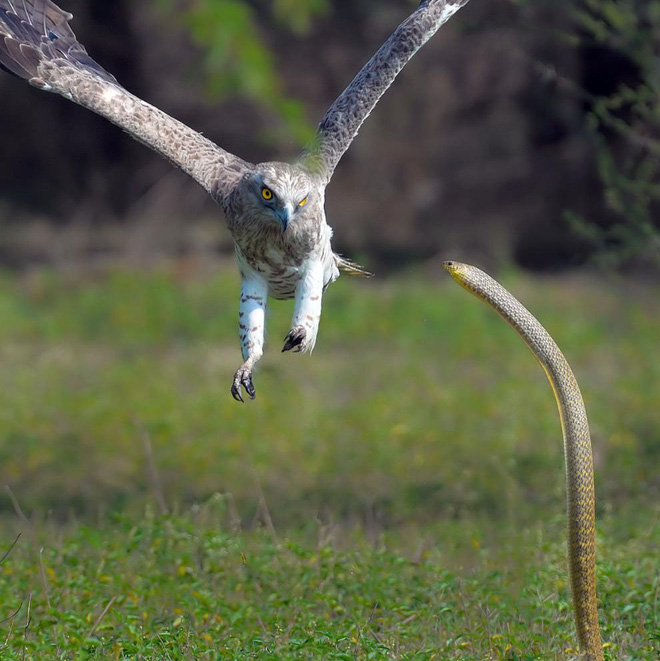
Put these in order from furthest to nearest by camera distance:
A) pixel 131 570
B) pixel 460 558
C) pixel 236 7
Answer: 1. pixel 460 558
2. pixel 131 570
3. pixel 236 7

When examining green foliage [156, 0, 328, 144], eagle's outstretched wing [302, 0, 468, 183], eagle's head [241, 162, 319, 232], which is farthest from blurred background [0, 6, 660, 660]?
eagle's head [241, 162, 319, 232]

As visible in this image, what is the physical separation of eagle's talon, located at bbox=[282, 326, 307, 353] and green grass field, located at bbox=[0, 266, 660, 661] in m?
0.91

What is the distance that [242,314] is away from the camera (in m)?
5.51

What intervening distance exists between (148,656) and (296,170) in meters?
2.18

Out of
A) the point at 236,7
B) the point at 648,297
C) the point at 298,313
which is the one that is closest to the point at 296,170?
the point at 298,313

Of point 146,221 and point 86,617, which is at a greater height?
point 146,221

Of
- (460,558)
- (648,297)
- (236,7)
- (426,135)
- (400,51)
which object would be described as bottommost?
(460,558)

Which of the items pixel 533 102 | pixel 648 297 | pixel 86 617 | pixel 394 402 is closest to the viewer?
pixel 86 617

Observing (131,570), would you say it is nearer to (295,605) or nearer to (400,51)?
(295,605)

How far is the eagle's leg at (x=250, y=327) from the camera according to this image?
5191 mm

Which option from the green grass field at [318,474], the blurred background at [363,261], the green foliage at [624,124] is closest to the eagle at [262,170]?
the blurred background at [363,261]

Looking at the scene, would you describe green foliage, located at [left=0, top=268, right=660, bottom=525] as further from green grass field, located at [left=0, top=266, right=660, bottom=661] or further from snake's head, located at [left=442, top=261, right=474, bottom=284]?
snake's head, located at [left=442, top=261, right=474, bottom=284]

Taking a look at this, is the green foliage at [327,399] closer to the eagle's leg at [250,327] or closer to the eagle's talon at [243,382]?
the eagle's leg at [250,327]

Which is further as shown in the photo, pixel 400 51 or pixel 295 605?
pixel 400 51
